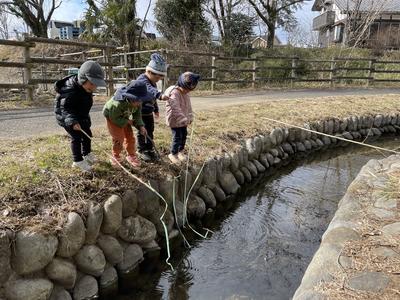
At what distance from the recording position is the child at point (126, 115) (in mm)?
Answer: 4121

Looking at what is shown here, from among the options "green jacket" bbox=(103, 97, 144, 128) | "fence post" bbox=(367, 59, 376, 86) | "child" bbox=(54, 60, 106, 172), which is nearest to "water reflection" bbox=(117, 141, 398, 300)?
"child" bbox=(54, 60, 106, 172)

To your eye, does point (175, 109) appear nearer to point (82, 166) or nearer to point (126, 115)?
point (126, 115)

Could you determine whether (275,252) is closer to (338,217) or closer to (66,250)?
(338,217)

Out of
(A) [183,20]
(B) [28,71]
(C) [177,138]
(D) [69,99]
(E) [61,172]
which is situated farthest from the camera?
(A) [183,20]

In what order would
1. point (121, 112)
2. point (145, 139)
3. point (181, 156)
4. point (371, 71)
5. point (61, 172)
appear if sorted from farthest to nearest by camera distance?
point (371, 71)
point (181, 156)
point (145, 139)
point (121, 112)
point (61, 172)

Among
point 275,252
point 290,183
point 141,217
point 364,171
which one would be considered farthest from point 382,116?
point 141,217

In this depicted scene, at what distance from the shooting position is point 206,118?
26.0 ft

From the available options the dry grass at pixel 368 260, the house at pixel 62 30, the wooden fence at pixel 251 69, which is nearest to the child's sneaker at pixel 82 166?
the dry grass at pixel 368 260

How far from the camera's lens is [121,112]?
4219mm

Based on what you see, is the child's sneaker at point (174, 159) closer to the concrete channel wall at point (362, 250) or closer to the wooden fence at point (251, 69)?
the concrete channel wall at point (362, 250)

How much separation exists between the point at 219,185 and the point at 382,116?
7360 millimetres

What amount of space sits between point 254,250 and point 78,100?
2.50 metres

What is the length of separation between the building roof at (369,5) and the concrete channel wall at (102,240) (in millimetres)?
20678

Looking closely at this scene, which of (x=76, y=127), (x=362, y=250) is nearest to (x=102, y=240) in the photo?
(x=76, y=127)
